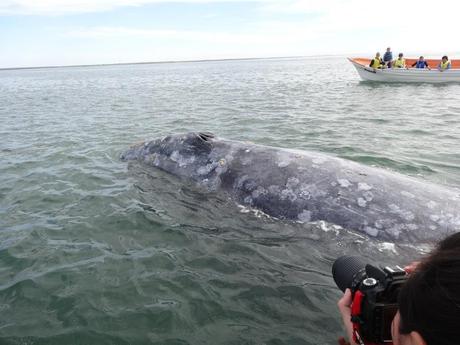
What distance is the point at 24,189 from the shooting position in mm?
8898

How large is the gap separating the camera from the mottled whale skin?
334cm

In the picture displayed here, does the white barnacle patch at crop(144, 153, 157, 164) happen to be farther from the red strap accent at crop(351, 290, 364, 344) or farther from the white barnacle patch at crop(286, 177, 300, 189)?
the red strap accent at crop(351, 290, 364, 344)

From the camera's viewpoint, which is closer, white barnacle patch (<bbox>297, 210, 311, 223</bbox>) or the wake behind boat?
white barnacle patch (<bbox>297, 210, 311, 223</bbox>)

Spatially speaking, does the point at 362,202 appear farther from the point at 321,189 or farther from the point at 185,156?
the point at 185,156

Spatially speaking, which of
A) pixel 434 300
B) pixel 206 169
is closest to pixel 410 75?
pixel 206 169

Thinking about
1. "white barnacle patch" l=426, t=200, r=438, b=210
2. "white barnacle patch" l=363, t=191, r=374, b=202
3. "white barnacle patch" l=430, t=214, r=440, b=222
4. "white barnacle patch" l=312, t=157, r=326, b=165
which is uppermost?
"white barnacle patch" l=312, t=157, r=326, b=165

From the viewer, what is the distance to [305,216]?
6.09m

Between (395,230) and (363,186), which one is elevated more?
(363,186)

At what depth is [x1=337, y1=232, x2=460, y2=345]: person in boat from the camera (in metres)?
1.62

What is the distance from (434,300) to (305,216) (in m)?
4.44

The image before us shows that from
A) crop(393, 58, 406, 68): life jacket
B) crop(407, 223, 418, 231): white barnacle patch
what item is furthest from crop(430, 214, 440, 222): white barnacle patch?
crop(393, 58, 406, 68): life jacket

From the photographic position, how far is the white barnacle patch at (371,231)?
18.2ft

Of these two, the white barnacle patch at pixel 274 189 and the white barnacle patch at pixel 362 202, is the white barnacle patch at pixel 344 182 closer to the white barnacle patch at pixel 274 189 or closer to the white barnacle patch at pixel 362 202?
the white barnacle patch at pixel 362 202

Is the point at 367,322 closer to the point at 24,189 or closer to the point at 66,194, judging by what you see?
the point at 66,194
